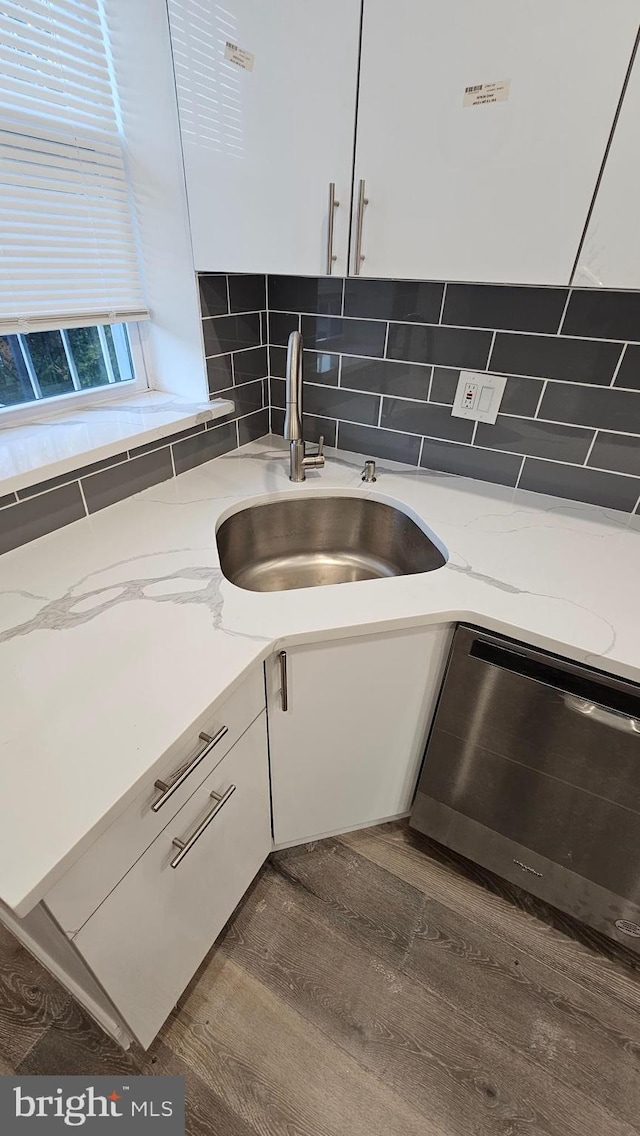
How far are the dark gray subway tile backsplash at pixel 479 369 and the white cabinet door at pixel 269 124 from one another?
1.07 feet

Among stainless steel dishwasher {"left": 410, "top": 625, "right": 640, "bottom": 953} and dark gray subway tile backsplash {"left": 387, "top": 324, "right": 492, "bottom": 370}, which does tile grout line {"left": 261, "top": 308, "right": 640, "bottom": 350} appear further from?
stainless steel dishwasher {"left": 410, "top": 625, "right": 640, "bottom": 953}

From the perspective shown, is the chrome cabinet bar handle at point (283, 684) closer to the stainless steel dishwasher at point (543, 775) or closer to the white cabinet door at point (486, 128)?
the stainless steel dishwasher at point (543, 775)

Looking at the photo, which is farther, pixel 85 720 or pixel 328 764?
pixel 328 764

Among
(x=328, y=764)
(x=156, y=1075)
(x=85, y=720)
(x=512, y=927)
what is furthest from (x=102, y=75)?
(x=512, y=927)

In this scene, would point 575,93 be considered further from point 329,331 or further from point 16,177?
point 16,177

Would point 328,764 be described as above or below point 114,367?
below

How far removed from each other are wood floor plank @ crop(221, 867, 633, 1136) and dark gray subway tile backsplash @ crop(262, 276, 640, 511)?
4.05ft

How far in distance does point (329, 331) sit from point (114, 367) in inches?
23.9

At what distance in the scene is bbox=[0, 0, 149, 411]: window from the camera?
0.92 meters

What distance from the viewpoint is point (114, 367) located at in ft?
4.44

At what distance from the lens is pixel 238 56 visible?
913 mm

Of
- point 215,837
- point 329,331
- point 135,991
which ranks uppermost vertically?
point 329,331

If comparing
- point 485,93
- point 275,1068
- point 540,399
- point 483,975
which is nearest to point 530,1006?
point 483,975

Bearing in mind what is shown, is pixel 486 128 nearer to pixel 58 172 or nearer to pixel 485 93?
pixel 485 93
